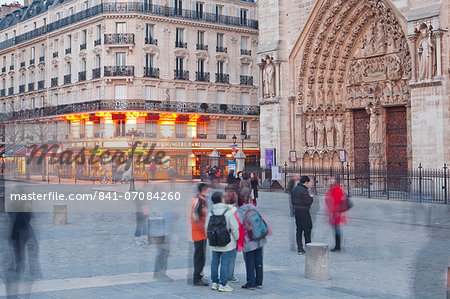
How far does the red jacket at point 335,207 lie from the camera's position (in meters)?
11.4

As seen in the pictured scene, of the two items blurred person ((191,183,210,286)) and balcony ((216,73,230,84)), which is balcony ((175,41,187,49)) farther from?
blurred person ((191,183,210,286))

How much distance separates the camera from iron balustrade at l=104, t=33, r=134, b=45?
4155 centimetres

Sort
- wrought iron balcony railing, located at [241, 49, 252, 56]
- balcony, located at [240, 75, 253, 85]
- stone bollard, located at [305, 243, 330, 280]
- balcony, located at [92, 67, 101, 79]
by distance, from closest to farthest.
A: stone bollard, located at [305, 243, 330, 280], balcony, located at [92, 67, 101, 79], balcony, located at [240, 75, 253, 85], wrought iron balcony railing, located at [241, 49, 252, 56]

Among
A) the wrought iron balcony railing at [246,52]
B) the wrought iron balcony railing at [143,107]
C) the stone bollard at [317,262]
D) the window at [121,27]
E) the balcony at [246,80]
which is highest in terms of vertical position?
the window at [121,27]

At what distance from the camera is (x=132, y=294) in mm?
7910

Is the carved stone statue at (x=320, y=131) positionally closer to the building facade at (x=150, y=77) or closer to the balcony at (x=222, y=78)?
the building facade at (x=150, y=77)

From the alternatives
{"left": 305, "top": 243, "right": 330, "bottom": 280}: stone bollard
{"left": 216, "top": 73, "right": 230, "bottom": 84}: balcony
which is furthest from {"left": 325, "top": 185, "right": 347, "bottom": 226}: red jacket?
{"left": 216, "top": 73, "right": 230, "bottom": 84}: balcony

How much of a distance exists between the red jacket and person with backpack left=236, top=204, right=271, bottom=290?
3.31m

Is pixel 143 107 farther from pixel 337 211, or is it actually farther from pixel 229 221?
pixel 229 221

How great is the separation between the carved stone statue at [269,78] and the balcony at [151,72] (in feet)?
43.0

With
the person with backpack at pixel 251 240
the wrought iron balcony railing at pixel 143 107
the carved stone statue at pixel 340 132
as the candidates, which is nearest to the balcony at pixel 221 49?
the wrought iron balcony railing at pixel 143 107

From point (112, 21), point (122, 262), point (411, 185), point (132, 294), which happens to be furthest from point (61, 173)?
point (132, 294)

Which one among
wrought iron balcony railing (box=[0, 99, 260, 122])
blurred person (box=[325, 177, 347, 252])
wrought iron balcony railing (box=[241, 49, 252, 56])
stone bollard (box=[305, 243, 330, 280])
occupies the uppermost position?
wrought iron balcony railing (box=[241, 49, 252, 56])

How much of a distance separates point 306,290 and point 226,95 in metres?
37.5
